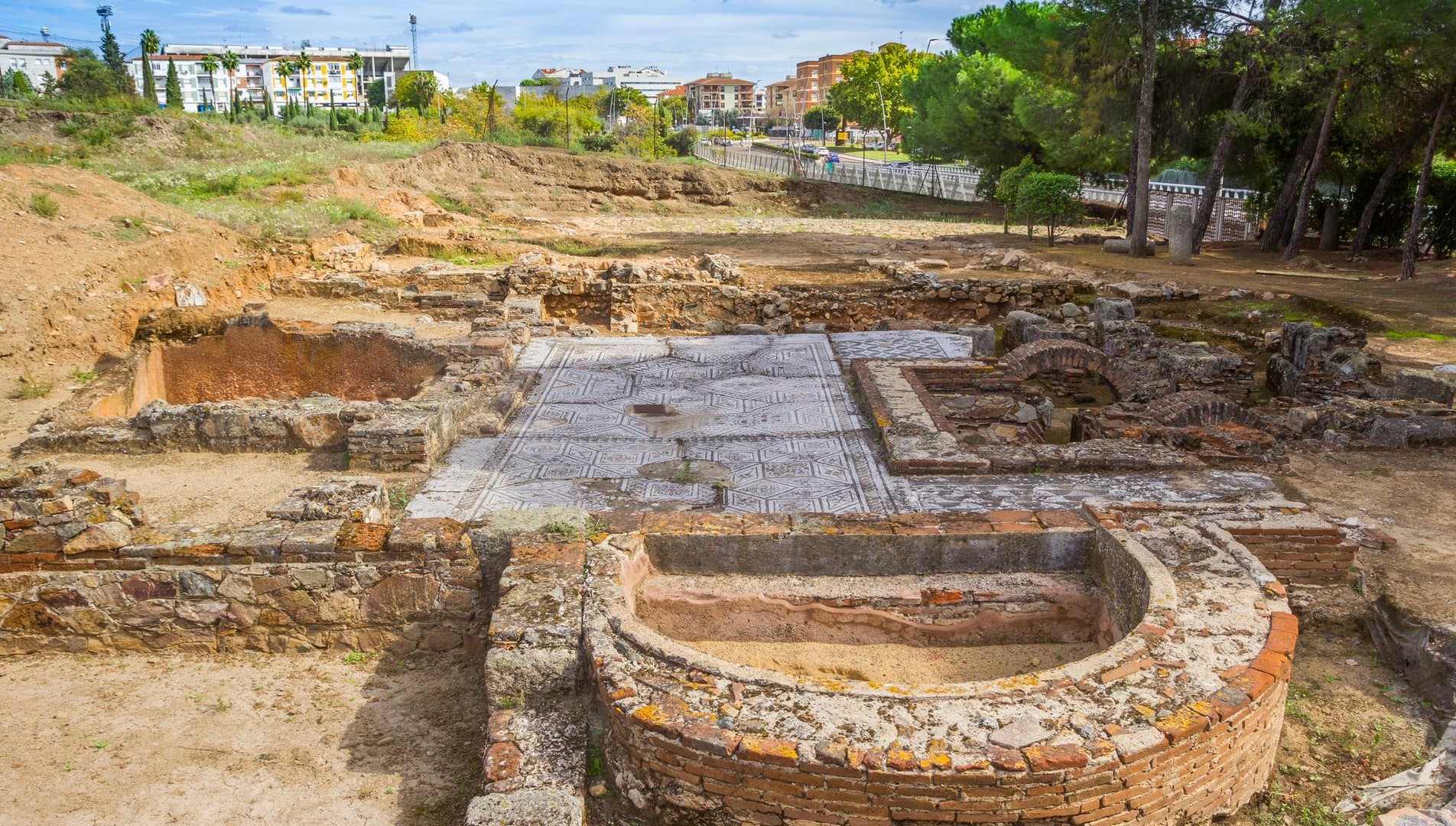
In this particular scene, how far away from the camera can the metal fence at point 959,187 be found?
22.6 meters

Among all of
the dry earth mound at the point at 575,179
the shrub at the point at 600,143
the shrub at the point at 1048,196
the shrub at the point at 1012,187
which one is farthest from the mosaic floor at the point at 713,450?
→ the shrub at the point at 600,143

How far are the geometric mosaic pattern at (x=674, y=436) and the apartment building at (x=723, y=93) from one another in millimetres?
120480

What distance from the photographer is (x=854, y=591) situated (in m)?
4.48

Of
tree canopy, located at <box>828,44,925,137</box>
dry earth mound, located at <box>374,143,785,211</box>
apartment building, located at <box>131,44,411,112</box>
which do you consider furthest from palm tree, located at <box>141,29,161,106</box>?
apartment building, located at <box>131,44,411,112</box>

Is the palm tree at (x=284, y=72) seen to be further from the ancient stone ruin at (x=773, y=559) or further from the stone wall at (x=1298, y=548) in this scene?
the stone wall at (x=1298, y=548)

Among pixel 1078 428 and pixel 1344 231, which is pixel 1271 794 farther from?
pixel 1344 231

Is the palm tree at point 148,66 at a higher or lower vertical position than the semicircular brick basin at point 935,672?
higher

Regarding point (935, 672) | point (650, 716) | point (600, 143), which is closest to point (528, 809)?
point (650, 716)

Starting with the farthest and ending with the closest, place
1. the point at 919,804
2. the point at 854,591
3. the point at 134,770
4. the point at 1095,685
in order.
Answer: the point at 854,591, the point at 134,770, the point at 1095,685, the point at 919,804

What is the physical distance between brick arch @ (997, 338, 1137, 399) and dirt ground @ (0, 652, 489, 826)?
5.98 metres

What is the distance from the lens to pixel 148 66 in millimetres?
34156

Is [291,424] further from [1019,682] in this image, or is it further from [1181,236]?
[1181,236]

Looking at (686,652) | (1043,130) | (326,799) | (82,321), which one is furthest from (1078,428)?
(1043,130)

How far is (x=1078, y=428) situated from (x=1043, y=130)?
18497 millimetres
